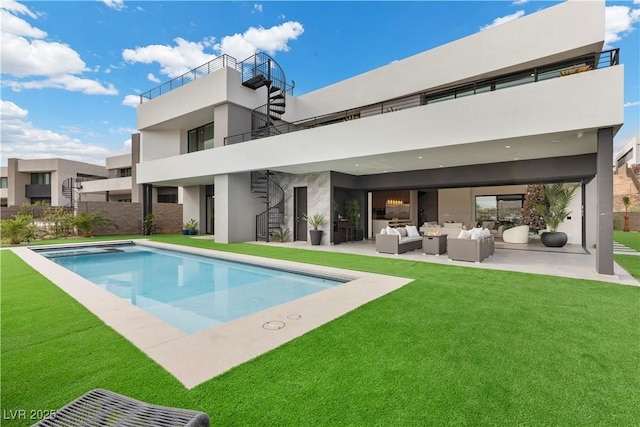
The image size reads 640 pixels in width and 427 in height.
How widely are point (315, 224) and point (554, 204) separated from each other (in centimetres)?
927

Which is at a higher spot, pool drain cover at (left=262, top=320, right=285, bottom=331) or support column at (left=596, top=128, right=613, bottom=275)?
support column at (left=596, top=128, right=613, bottom=275)

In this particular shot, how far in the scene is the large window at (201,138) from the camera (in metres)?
17.3

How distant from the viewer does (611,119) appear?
5973mm

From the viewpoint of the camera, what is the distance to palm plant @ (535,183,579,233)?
11195 millimetres

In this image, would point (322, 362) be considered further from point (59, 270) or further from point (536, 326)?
point (59, 270)

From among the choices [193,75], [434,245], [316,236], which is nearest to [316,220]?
[316,236]

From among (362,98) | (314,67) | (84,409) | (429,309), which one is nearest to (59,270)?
(84,409)

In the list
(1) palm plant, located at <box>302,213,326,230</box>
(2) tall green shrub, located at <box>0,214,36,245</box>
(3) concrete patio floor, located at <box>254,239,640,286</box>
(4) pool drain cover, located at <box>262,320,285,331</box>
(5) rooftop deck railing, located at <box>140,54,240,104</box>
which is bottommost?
(4) pool drain cover, located at <box>262,320,285,331</box>

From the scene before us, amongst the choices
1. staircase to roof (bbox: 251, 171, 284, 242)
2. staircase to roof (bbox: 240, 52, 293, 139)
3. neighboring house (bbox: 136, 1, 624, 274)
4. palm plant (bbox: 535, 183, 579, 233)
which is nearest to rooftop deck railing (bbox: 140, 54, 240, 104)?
neighboring house (bbox: 136, 1, 624, 274)

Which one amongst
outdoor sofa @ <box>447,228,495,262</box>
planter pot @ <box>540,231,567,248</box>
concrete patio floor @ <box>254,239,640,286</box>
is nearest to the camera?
concrete patio floor @ <box>254,239,640,286</box>

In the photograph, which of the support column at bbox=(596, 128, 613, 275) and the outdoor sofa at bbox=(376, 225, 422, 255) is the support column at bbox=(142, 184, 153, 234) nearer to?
the outdoor sofa at bbox=(376, 225, 422, 255)

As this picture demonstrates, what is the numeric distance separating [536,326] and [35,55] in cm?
1696

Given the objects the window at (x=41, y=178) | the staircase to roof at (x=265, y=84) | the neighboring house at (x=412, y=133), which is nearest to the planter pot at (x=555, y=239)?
the neighboring house at (x=412, y=133)

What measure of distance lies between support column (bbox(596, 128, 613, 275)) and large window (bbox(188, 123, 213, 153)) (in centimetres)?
1634
